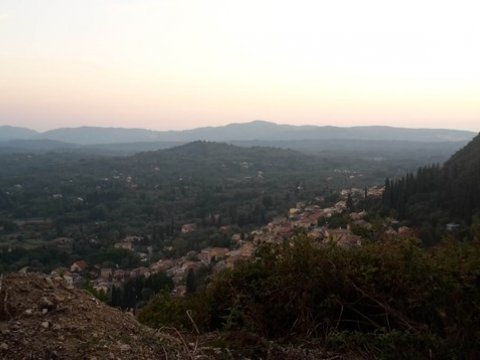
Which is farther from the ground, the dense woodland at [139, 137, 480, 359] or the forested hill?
the dense woodland at [139, 137, 480, 359]

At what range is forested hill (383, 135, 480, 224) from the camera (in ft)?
88.6

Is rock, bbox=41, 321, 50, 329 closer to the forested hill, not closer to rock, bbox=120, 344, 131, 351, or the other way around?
rock, bbox=120, 344, 131, 351

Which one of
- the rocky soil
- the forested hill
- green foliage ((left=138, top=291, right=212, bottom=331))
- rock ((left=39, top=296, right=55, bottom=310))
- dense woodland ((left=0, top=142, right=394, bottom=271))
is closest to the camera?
the rocky soil

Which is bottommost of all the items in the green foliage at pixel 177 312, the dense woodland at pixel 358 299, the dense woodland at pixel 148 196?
the dense woodland at pixel 148 196

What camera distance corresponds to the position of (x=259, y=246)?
480cm

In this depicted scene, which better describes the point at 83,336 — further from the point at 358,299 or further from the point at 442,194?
the point at 442,194

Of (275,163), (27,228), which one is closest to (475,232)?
(27,228)

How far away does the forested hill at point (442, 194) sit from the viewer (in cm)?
2702

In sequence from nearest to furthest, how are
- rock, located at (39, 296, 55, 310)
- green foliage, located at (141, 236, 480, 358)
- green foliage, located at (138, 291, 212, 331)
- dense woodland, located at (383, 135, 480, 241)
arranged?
rock, located at (39, 296, 55, 310) < green foliage, located at (141, 236, 480, 358) < green foliage, located at (138, 291, 212, 331) < dense woodland, located at (383, 135, 480, 241)

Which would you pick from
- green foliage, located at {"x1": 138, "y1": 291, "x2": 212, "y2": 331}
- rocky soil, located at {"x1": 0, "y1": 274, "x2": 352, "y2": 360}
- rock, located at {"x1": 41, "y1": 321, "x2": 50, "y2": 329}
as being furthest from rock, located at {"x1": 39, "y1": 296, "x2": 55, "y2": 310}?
green foliage, located at {"x1": 138, "y1": 291, "x2": 212, "y2": 331}

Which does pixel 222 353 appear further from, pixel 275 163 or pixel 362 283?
pixel 275 163

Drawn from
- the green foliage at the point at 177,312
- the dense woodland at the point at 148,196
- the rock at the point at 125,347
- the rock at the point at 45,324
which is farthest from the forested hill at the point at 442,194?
the rock at the point at 45,324

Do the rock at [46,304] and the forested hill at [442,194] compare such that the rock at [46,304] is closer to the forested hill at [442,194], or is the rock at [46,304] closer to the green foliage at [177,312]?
the green foliage at [177,312]

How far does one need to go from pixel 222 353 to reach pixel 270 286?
1.15m
